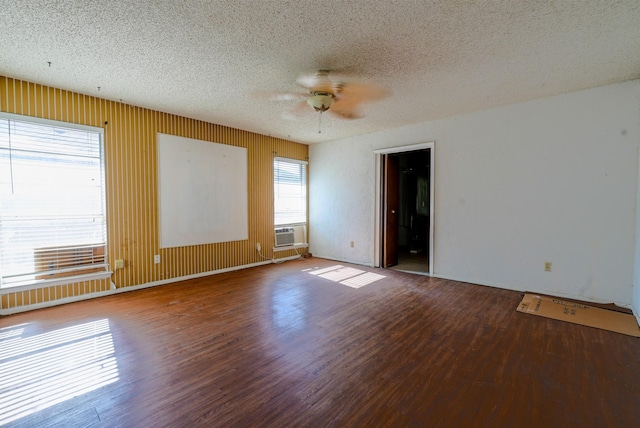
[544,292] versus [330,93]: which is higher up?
[330,93]

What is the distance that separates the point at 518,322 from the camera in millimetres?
2900

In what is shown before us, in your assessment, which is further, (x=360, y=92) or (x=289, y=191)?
(x=289, y=191)

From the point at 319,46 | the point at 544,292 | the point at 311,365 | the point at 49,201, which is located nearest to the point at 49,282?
the point at 49,201

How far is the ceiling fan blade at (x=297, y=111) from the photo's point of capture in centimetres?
387

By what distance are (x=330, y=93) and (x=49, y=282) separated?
3.97 m

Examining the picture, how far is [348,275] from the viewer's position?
4.80 m

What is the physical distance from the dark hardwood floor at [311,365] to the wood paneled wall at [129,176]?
59 centimetres

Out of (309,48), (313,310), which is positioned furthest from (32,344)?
(309,48)

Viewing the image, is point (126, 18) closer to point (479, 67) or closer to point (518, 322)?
point (479, 67)

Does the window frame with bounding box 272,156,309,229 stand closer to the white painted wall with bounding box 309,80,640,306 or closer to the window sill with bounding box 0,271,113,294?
the white painted wall with bounding box 309,80,640,306

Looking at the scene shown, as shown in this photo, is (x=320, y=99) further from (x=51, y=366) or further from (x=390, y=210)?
(x=51, y=366)

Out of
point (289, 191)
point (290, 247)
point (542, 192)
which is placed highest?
point (289, 191)

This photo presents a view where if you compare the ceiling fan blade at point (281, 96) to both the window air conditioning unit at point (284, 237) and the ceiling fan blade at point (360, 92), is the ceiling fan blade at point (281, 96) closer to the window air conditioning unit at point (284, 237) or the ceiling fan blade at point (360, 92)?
the ceiling fan blade at point (360, 92)

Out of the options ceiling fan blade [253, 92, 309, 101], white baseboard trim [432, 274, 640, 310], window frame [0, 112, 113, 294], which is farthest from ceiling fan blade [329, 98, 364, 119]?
window frame [0, 112, 113, 294]
